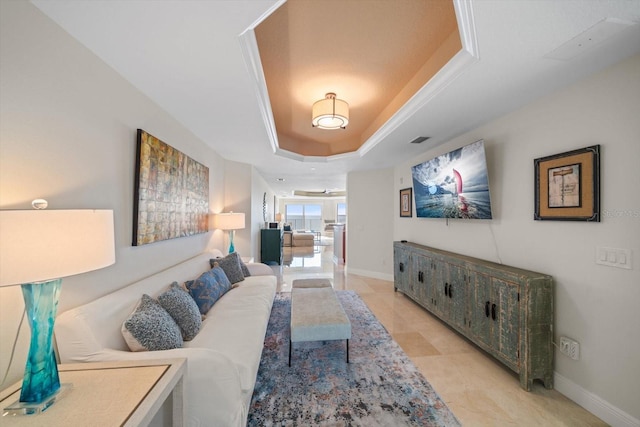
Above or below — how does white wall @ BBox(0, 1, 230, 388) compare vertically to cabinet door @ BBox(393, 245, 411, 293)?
above

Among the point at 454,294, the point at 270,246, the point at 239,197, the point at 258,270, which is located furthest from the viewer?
the point at 270,246

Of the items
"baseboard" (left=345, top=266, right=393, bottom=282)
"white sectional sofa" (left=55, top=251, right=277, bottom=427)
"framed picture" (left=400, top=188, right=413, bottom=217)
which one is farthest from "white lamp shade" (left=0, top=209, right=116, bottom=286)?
"baseboard" (left=345, top=266, right=393, bottom=282)

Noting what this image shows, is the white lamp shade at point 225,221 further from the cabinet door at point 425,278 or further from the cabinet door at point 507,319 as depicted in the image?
the cabinet door at point 507,319

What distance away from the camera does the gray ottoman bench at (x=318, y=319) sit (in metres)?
2.19

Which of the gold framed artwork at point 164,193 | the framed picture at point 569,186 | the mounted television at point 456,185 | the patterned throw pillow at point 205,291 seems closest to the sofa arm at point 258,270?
the gold framed artwork at point 164,193

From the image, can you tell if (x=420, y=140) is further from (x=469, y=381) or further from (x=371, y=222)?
Result: (x=469, y=381)

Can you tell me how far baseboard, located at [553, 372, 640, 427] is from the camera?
1.58 meters

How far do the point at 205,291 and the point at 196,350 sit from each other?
3.75 feet

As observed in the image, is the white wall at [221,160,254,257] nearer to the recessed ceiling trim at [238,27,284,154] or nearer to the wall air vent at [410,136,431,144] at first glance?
the recessed ceiling trim at [238,27,284,154]

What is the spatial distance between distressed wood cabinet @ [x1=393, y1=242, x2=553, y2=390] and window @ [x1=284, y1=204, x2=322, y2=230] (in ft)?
40.4

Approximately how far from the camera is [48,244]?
0.88m

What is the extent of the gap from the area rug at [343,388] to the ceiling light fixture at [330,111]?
2396 millimetres

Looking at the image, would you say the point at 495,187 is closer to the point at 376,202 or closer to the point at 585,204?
the point at 585,204

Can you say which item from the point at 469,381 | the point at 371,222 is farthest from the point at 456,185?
the point at 371,222
